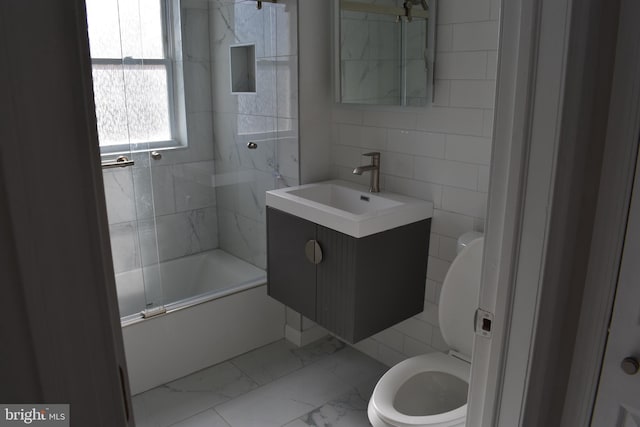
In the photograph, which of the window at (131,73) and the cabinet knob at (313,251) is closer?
the cabinet knob at (313,251)

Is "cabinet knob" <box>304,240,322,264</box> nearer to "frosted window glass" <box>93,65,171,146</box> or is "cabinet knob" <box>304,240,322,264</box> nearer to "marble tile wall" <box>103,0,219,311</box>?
"marble tile wall" <box>103,0,219,311</box>

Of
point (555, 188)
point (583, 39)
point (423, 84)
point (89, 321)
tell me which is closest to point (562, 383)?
point (555, 188)

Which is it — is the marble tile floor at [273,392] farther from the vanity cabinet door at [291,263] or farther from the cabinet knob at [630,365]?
the cabinet knob at [630,365]

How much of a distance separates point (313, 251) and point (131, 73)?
1.40 meters

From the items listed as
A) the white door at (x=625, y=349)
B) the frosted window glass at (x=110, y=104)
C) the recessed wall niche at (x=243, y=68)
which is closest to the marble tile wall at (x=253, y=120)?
the recessed wall niche at (x=243, y=68)

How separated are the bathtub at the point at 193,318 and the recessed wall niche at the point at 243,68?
43.1 inches

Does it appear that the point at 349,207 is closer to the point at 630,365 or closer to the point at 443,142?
the point at 443,142

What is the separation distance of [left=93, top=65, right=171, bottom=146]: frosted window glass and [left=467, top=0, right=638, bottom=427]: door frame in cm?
223

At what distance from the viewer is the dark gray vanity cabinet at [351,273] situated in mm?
2314

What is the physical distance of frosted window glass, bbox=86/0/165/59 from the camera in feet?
8.40

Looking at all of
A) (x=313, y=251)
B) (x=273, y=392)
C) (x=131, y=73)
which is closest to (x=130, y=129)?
(x=131, y=73)

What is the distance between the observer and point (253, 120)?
10.2 feet

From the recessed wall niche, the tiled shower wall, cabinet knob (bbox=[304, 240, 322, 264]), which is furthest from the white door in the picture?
the recessed wall niche

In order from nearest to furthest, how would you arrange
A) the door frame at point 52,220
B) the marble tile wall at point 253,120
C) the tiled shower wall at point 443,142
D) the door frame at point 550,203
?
the door frame at point 52,220 → the door frame at point 550,203 → the tiled shower wall at point 443,142 → the marble tile wall at point 253,120
